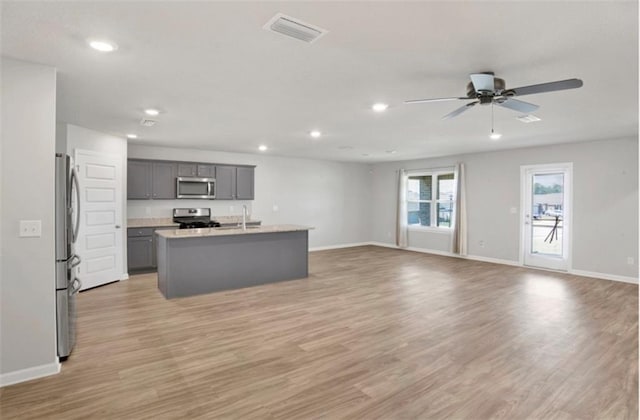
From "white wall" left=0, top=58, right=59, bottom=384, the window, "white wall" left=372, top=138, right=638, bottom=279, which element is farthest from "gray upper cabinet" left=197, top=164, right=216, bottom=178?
"white wall" left=372, top=138, right=638, bottom=279

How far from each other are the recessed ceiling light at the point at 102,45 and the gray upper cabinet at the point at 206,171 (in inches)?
183

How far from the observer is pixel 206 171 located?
705 cm

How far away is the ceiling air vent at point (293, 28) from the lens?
1.99m

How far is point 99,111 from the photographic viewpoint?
161 inches

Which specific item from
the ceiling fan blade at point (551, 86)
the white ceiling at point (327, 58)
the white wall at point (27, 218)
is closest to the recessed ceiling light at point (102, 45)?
the white ceiling at point (327, 58)

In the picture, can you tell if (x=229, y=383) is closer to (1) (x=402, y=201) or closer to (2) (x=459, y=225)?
(2) (x=459, y=225)

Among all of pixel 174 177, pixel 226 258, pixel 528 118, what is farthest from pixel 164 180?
pixel 528 118

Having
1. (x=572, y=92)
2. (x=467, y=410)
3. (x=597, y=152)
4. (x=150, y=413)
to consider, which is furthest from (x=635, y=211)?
(x=150, y=413)

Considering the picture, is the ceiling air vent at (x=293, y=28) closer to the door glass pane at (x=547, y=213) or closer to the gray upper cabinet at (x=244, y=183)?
the gray upper cabinet at (x=244, y=183)

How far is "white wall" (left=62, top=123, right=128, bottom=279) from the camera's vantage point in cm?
475

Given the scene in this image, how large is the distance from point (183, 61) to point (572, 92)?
→ 3.63 meters

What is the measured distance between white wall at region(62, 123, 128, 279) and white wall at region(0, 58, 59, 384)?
8.19 ft

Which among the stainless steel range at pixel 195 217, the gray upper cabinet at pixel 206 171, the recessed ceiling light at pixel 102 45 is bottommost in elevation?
the stainless steel range at pixel 195 217

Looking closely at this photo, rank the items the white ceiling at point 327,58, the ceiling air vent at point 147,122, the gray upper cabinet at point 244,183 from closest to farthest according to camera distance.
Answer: the white ceiling at point 327,58
the ceiling air vent at point 147,122
the gray upper cabinet at point 244,183
